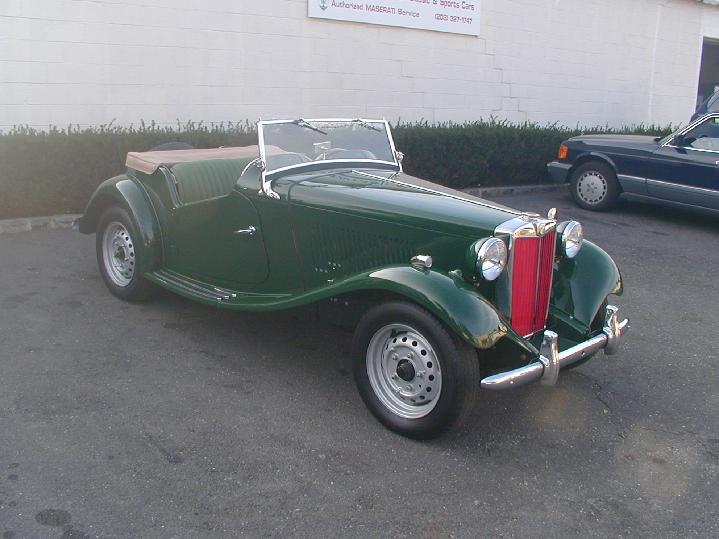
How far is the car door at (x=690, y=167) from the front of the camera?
8836 mm

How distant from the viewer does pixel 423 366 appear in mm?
3730

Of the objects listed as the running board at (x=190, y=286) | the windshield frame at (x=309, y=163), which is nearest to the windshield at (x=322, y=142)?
the windshield frame at (x=309, y=163)

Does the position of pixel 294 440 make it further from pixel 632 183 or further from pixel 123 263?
pixel 632 183

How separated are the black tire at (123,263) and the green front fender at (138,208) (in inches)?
1.9

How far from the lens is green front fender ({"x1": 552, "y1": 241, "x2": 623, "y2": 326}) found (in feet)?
14.0

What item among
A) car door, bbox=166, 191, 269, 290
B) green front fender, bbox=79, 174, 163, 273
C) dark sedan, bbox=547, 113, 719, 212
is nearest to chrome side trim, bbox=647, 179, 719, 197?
dark sedan, bbox=547, 113, 719, 212

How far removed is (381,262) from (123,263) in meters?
2.56

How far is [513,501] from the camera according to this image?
3293mm

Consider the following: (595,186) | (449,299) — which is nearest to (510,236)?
(449,299)

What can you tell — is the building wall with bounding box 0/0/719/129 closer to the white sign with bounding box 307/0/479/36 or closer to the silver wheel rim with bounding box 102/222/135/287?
the white sign with bounding box 307/0/479/36

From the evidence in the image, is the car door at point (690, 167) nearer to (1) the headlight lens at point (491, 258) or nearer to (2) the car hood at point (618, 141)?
(2) the car hood at point (618, 141)

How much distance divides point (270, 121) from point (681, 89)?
1470cm

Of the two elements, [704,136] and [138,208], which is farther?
[704,136]

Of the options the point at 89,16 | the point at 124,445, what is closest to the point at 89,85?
the point at 89,16
